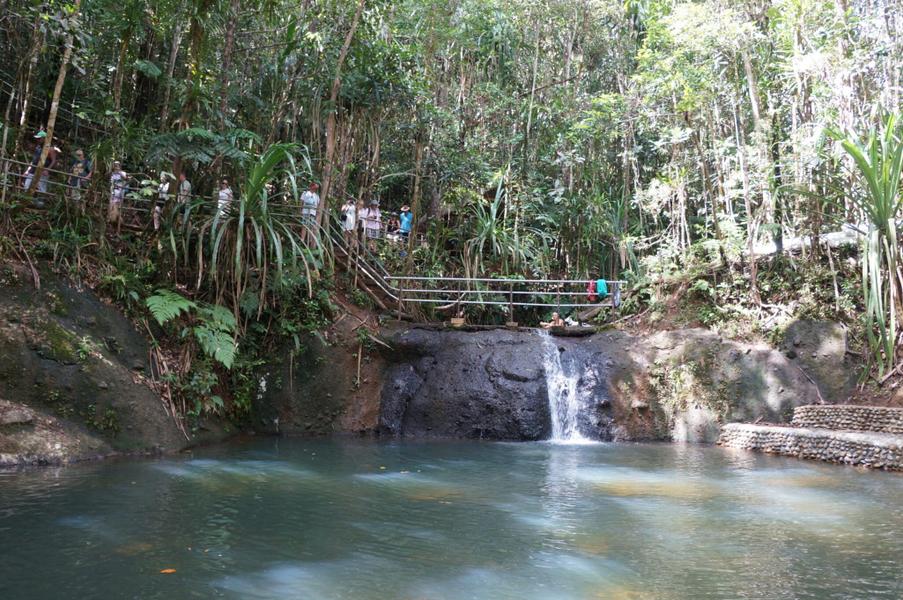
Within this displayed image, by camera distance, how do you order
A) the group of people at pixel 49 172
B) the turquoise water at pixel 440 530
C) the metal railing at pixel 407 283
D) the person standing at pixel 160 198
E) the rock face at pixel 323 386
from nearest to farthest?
the turquoise water at pixel 440 530
the group of people at pixel 49 172
the person standing at pixel 160 198
the rock face at pixel 323 386
the metal railing at pixel 407 283

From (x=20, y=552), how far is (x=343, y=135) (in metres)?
9.80

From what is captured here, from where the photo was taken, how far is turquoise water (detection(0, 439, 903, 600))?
4625mm

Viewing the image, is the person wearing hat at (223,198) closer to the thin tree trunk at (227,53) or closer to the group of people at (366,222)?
the thin tree trunk at (227,53)

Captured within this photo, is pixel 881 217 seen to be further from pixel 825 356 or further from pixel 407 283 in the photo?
pixel 407 283

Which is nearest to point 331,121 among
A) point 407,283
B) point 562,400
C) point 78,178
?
point 407,283

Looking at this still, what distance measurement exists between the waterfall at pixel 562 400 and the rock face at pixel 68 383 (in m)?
5.83

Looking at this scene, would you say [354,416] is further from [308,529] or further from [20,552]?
[20,552]

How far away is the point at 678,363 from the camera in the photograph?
41.7ft

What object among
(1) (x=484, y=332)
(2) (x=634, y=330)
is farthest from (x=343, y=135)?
(2) (x=634, y=330)

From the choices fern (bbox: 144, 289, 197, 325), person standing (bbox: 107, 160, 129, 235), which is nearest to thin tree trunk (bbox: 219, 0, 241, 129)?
person standing (bbox: 107, 160, 129, 235)

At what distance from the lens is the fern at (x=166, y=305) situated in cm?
941

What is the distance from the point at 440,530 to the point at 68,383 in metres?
5.32

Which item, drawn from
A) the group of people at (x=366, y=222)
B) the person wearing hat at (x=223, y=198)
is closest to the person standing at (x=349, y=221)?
the group of people at (x=366, y=222)

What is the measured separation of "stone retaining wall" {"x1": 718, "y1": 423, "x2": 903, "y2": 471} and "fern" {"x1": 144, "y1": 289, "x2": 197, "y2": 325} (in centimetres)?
846
